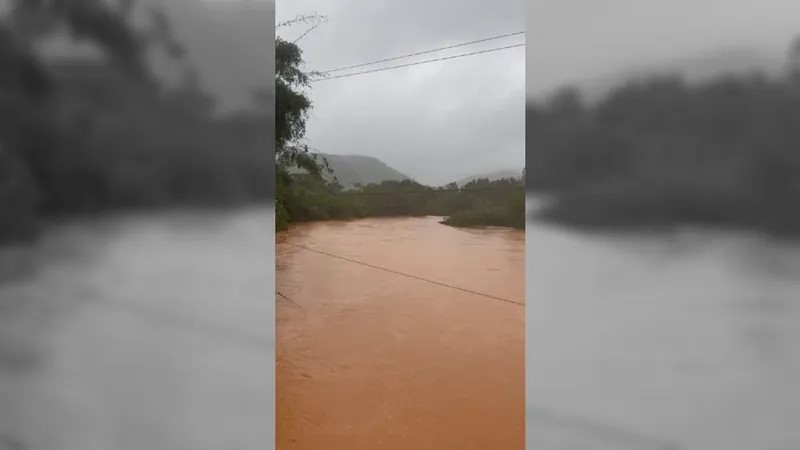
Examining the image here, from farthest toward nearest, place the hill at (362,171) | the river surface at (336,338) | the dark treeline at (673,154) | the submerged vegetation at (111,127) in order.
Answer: the hill at (362,171), the submerged vegetation at (111,127), the river surface at (336,338), the dark treeline at (673,154)

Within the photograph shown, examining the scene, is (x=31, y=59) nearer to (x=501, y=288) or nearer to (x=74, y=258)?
(x=74, y=258)

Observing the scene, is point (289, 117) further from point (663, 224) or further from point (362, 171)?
point (663, 224)

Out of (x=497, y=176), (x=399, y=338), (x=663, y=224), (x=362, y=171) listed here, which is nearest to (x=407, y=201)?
(x=362, y=171)

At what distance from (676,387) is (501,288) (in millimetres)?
627

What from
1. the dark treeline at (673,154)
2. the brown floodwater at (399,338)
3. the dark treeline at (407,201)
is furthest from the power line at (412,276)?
the dark treeline at (673,154)

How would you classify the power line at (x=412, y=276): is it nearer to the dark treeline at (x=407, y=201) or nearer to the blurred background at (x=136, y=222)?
the dark treeline at (x=407, y=201)

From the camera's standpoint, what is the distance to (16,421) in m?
1.96

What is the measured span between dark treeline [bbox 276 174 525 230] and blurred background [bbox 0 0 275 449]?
0.72ft

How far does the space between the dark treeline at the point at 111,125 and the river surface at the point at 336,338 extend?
125 millimetres

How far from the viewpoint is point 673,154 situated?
1667 millimetres

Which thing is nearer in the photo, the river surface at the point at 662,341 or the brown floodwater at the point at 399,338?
the river surface at the point at 662,341

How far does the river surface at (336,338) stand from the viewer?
1.75m

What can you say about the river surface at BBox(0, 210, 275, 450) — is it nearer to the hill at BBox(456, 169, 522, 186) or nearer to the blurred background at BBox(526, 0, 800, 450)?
the hill at BBox(456, 169, 522, 186)

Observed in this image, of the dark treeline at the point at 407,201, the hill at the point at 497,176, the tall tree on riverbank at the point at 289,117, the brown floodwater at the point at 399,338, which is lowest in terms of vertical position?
the brown floodwater at the point at 399,338
